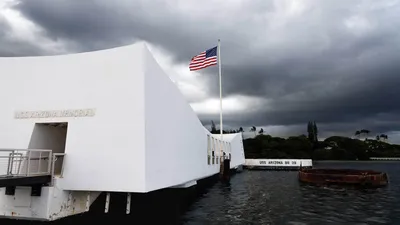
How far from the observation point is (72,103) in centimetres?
1242

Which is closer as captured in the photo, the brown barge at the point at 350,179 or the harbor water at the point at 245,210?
the harbor water at the point at 245,210

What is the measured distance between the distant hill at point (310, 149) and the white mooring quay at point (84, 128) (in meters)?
82.5

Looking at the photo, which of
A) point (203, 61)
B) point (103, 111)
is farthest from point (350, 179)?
point (103, 111)

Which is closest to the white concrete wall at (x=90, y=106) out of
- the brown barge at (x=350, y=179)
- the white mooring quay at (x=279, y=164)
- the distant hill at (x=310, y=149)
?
the brown barge at (x=350, y=179)

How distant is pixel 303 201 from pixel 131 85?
13792 millimetres

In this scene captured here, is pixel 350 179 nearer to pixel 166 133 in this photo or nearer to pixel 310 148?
pixel 166 133

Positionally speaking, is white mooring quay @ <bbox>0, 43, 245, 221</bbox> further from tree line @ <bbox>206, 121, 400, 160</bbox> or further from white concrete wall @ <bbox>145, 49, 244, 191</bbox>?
tree line @ <bbox>206, 121, 400, 160</bbox>

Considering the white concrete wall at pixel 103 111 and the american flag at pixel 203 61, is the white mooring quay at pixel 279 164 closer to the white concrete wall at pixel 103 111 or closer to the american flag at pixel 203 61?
the american flag at pixel 203 61

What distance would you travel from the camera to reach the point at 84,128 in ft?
39.1

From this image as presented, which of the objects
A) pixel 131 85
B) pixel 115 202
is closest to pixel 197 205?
pixel 115 202

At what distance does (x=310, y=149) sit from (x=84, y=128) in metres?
107

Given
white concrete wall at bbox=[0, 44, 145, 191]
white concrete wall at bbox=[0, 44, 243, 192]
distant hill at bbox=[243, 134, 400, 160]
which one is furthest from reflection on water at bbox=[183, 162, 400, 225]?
distant hill at bbox=[243, 134, 400, 160]

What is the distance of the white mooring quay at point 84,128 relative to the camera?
1100 centimetres

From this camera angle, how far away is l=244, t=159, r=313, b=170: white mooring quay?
2245 inches
